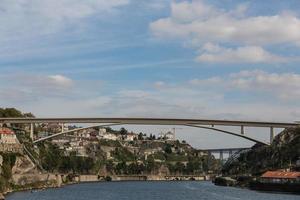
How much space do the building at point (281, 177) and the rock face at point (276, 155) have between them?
41.8 feet

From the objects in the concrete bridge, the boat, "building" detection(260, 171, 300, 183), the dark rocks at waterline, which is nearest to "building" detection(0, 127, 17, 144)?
the concrete bridge

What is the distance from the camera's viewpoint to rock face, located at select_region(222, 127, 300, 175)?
126812mm

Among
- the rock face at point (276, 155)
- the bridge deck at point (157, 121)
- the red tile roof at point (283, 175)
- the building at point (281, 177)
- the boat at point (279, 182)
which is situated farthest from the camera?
the bridge deck at point (157, 121)

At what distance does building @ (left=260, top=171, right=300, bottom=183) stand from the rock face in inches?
502

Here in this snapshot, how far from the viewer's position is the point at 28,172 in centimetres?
11006

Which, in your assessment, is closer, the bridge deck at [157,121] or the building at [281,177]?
the building at [281,177]

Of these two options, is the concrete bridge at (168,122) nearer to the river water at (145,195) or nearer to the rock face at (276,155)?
the rock face at (276,155)

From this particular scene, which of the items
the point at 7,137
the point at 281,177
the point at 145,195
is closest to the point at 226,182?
the point at 281,177

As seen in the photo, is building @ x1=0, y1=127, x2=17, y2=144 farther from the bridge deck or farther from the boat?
the boat

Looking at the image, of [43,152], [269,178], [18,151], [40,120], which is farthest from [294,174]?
[43,152]

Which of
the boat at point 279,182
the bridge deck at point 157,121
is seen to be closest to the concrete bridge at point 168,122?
the bridge deck at point 157,121

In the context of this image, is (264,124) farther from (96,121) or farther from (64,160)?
(64,160)

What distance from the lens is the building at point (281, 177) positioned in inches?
3883

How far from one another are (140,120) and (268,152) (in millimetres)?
28347
